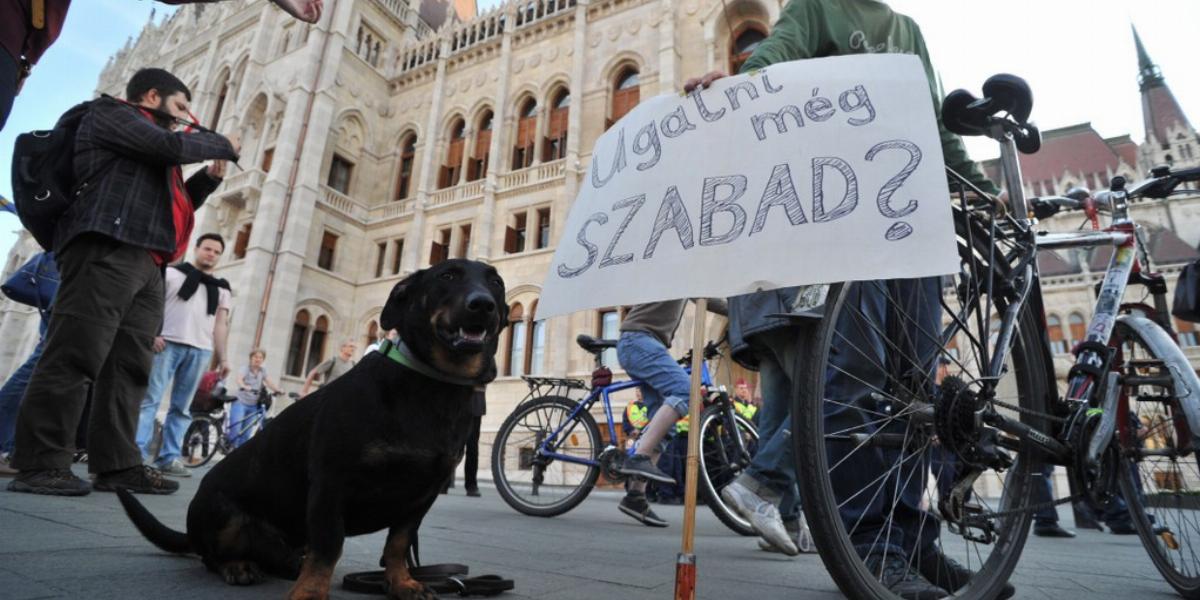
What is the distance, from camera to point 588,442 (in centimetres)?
420

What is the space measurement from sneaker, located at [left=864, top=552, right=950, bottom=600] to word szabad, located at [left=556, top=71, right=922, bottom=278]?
0.83 meters

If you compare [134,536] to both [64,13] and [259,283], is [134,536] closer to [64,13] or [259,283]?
[64,13]

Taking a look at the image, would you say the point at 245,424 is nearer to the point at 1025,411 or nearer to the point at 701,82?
the point at 701,82

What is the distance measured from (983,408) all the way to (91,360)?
3599 mm

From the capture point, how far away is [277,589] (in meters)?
1.45

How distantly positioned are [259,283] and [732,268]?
20.1 metres

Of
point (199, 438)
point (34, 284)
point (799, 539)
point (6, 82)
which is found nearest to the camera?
point (6, 82)

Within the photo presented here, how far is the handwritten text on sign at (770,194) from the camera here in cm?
132

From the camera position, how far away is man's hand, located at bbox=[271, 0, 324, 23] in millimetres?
2240

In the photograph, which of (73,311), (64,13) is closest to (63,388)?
(73,311)

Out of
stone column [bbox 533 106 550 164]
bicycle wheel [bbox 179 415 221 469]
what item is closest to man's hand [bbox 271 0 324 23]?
bicycle wheel [bbox 179 415 221 469]

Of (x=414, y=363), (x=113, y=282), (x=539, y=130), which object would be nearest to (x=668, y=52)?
(x=539, y=130)

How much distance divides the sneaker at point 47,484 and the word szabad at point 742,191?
2.72 meters

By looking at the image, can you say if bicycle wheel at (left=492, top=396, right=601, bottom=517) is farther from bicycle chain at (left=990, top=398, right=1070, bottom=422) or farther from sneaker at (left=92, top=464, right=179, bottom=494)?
bicycle chain at (left=990, top=398, right=1070, bottom=422)
